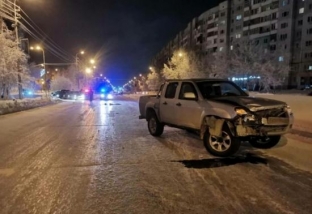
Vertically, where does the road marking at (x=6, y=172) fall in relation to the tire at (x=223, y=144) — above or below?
below

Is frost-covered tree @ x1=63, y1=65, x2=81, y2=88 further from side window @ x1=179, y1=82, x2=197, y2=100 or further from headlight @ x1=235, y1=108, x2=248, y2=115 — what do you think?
headlight @ x1=235, y1=108, x2=248, y2=115

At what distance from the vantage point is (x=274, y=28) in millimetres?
78125

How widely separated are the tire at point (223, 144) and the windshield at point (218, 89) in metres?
1.19

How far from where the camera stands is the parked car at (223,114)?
7.20 m

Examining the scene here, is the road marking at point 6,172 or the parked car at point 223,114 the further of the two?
the parked car at point 223,114

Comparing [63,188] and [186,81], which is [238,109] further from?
[63,188]

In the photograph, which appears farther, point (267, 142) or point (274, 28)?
point (274, 28)

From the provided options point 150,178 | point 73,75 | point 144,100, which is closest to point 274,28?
point 73,75

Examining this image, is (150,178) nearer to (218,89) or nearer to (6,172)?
(6,172)

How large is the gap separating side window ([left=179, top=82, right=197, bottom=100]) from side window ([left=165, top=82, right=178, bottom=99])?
1.42 feet

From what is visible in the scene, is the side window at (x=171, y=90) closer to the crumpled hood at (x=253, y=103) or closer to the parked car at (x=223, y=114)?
the parked car at (x=223, y=114)

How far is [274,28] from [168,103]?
254ft

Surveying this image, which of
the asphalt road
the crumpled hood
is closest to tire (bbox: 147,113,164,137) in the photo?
the asphalt road

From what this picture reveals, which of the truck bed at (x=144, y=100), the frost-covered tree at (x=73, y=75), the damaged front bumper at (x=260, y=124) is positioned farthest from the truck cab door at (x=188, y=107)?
the frost-covered tree at (x=73, y=75)
